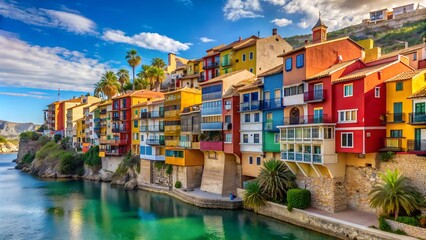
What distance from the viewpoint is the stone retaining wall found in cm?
2002

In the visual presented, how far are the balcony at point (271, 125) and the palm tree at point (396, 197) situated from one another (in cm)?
1182

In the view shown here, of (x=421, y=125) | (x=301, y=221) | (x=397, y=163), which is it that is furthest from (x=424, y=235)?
(x=301, y=221)

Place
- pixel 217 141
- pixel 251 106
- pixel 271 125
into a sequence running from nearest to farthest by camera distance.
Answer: pixel 271 125 → pixel 251 106 → pixel 217 141

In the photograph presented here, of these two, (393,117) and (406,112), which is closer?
(406,112)

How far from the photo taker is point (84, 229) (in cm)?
3086

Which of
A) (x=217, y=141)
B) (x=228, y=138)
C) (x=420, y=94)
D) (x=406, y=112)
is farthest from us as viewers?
(x=217, y=141)

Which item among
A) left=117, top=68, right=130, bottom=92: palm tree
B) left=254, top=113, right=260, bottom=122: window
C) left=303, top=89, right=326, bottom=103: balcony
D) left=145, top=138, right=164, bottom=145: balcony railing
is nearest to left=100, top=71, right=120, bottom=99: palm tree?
left=117, top=68, right=130, bottom=92: palm tree

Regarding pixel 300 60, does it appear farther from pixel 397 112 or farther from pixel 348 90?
pixel 397 112

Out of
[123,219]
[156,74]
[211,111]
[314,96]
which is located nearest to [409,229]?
[314,96]

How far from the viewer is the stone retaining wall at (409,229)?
20016mm

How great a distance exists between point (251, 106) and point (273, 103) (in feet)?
9.06

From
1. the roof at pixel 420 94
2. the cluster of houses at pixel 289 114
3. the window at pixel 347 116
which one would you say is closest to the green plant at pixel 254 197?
the cluster of houses at pixel 289 114

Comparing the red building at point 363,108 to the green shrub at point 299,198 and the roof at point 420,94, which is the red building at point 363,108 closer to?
the roof at point 420,94

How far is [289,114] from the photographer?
3162 cm
